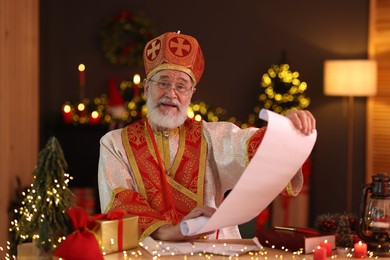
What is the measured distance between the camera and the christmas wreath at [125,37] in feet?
23.5

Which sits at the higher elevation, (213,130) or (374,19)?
(374,19)

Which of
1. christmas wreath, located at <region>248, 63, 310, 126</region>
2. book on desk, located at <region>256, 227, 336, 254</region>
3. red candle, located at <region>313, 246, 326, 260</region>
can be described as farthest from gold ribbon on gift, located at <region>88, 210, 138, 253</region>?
christmas wreath, located at <region>248, 63, 310, 126</region>

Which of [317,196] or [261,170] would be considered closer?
[261,170]

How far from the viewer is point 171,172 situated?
9.41 ft

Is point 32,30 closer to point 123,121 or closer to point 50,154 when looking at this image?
point 123,121

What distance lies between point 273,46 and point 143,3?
49.3 inches

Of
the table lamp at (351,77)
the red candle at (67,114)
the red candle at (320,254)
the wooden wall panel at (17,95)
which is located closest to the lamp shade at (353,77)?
the table lamp at (351,77)

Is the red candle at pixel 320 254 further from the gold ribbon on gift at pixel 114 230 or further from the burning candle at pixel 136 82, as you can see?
the burning candle at pixel 136 82

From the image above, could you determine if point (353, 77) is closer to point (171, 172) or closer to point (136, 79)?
point (136, 79)

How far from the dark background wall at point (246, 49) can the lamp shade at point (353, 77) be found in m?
0.57

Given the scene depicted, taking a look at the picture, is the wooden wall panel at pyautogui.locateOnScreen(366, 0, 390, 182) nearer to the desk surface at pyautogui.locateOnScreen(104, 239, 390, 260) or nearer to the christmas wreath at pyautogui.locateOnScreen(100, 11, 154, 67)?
the christmas wreath at pyautogui.locateOnScreen(100, 11, 154, 67)

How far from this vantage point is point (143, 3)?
23.8ft

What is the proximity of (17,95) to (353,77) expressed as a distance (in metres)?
2.68

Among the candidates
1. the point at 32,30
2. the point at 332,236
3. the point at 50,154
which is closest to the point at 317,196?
the point at 32,30
